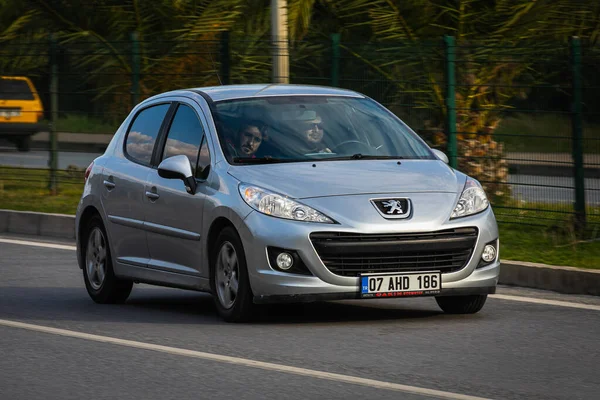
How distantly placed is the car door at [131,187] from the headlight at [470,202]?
2367mm

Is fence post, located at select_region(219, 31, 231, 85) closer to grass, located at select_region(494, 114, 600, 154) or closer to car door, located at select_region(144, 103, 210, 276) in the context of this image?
grass, located at select_region(494, 114, 600, 154)

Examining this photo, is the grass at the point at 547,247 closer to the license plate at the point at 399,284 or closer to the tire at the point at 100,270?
the license plate at the point at 399,284

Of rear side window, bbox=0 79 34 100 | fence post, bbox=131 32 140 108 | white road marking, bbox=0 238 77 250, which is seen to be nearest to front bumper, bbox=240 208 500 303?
white road marking, bbox=0 238 77 250

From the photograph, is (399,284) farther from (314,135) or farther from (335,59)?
(335,59)

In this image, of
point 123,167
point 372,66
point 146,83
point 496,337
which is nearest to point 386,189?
point 496,337

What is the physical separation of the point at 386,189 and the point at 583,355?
1.68m

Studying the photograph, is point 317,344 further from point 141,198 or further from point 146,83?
point 146,83

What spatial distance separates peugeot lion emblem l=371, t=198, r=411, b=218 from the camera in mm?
8664

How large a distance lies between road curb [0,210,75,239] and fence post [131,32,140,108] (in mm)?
2840

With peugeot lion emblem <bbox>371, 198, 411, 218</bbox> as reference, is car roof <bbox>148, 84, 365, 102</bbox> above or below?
above

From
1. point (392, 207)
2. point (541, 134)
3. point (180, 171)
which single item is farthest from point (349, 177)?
point (541, 134)

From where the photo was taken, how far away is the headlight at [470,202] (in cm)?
894

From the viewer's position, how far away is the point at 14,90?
68.5 feet

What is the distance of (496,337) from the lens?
27.9 ft
